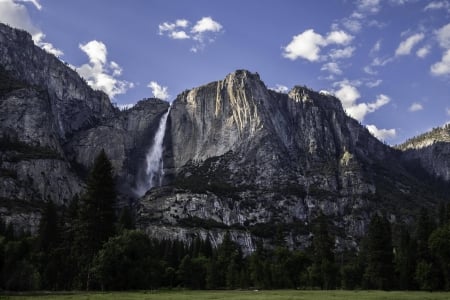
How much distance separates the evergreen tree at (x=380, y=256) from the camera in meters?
106

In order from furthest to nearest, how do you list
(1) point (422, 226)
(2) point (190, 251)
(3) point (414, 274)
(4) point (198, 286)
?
(2) point (190, 251) < (4) point (198, 286) < (1) point (422, 226) < (3) point (414, 274)

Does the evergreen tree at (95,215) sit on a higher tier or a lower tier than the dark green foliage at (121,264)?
higher

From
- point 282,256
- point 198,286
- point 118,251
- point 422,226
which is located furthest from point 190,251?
point 118,251

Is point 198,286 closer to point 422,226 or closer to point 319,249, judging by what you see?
point 319,249

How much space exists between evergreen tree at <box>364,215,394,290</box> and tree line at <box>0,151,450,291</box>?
0.67ft

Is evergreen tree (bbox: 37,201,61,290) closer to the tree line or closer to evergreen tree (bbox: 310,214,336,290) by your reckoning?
the tree line

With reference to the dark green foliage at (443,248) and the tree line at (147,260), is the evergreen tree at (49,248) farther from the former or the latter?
the dark green foliage at (443,248)

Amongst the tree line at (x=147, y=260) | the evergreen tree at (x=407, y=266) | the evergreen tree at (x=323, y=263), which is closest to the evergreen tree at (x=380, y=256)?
the tree line at (x=147, y=260)

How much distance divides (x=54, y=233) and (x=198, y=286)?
142 ft

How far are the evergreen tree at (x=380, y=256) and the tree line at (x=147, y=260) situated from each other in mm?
204

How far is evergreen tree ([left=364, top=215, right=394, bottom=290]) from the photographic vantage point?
347ft

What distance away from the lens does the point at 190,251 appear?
181000 millimetres

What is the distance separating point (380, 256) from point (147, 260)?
179 feet

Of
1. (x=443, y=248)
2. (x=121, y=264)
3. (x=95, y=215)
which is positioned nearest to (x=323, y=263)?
(x=443, y=248)
